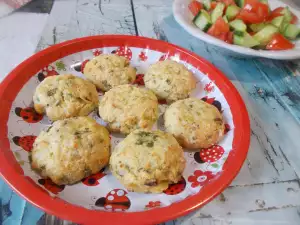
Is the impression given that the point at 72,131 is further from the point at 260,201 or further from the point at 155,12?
the point at 155,12

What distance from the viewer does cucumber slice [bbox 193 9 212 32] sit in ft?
6.06

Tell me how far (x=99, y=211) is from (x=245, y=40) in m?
1.27

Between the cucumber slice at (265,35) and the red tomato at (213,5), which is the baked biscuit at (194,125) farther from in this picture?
the red tomato at (213,5)

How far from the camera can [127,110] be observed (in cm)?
128

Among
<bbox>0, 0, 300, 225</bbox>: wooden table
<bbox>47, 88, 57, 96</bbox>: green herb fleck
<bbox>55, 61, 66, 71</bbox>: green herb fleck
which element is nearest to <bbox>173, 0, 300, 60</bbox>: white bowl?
<bbox>0, 0, 300, 225</bbox>: wooden table

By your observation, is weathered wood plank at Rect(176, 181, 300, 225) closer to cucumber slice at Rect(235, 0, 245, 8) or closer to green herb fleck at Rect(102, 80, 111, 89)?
green herb fleck at Rect(102, 80, 111, 89)

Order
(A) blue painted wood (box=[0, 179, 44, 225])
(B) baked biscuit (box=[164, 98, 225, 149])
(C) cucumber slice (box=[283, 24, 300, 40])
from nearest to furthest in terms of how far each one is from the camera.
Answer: (A) blue painted wood (box=[0, 179, 44, 225]) → (B) baked biscuit (box=[164, 98, 225, 149]) → (C) cucumber slice (box=[283, 24, 300, 40])

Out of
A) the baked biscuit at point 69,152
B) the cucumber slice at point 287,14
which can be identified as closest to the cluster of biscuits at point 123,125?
the baked biscuit at point 69,152

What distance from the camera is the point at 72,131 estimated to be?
1.14m

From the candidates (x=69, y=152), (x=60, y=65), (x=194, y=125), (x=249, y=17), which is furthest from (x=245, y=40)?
(x=69, y=152)

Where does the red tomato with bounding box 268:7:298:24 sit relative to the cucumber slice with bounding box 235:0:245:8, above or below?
below

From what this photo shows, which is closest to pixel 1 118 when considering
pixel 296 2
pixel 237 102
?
pixel 237 102

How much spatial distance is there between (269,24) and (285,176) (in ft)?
3.45

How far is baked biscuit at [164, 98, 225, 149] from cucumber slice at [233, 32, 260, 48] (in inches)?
25.0
